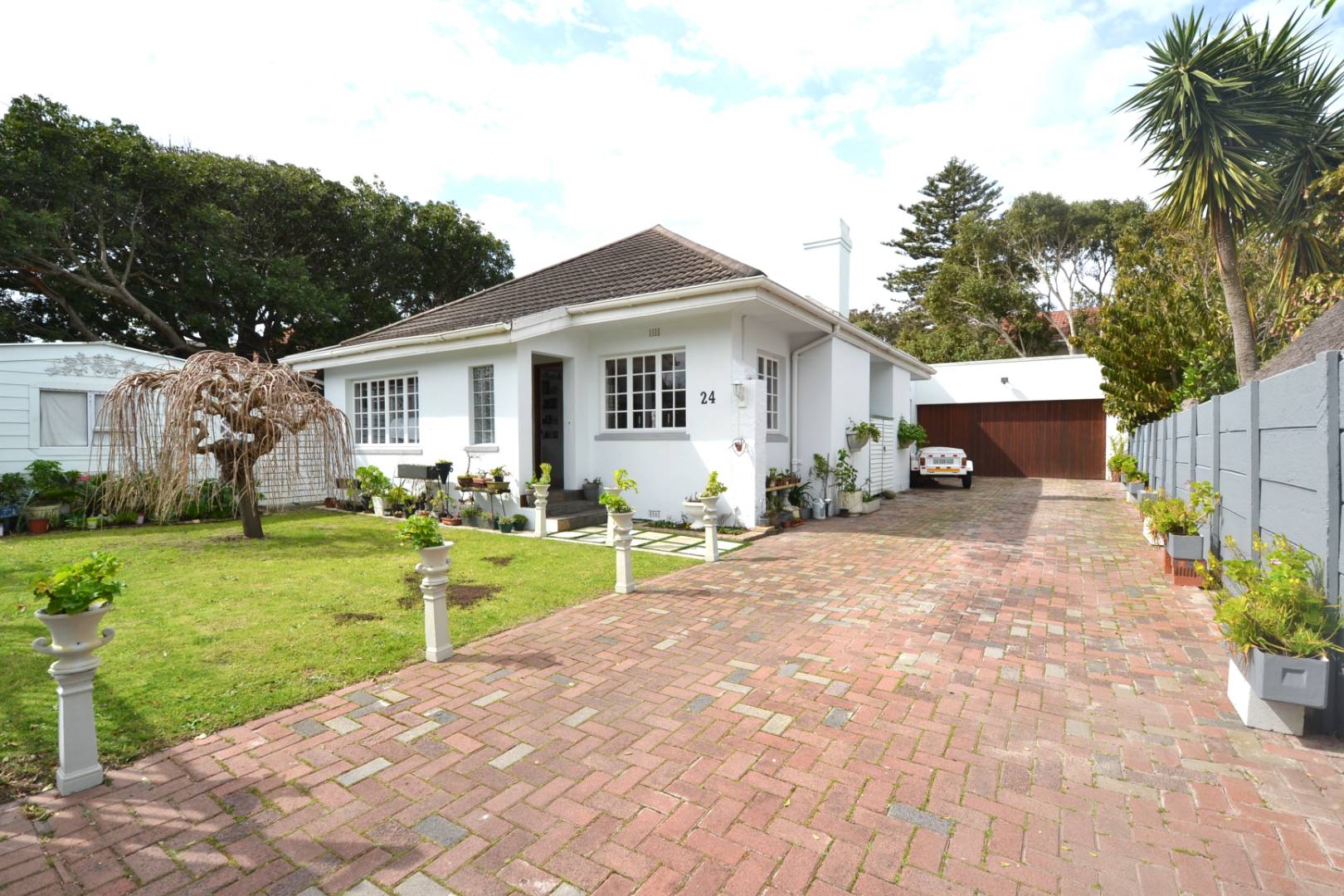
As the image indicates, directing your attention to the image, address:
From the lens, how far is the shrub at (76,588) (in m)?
2.55

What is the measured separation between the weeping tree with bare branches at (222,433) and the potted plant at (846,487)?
864 centimetres

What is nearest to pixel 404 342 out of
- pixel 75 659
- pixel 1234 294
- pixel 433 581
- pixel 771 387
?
pixel 771 387

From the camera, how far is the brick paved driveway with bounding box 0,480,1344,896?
2135 mm

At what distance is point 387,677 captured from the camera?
386 cm

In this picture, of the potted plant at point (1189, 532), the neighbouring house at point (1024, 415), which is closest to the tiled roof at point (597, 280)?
the potted plant at point (1189, 532)

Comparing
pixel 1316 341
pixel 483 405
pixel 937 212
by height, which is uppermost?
pixel 937 212

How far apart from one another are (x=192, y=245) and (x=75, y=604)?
2192cm

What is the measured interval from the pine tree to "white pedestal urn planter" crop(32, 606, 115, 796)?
38.5 m

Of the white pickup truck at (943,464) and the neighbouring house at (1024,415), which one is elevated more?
the neighbouring house at (1024,415)

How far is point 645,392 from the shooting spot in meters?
10.2

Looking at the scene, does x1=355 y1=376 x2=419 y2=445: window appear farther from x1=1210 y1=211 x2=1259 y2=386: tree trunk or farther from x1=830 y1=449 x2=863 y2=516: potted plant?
x1=1210 y1=211 x2=1259 y2=386: tree trunk

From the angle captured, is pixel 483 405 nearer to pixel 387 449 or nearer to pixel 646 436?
pixel 646 436

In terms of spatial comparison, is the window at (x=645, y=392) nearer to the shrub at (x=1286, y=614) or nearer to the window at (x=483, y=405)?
the window at (x=483, y=405)

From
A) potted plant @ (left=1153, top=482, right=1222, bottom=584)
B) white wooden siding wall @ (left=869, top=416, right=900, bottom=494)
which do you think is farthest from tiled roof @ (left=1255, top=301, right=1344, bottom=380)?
white wooden siding wall @ (left=869, top=416, right=900, bottom=494)
